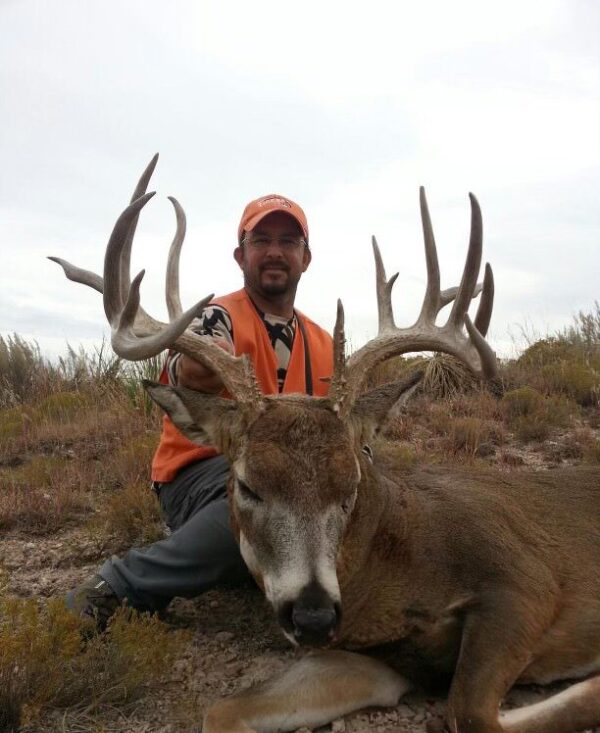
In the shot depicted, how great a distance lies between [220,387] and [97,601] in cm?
131

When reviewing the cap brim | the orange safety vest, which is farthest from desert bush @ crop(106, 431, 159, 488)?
the cap brim

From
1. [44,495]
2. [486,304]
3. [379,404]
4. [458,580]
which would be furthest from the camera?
[44,495]

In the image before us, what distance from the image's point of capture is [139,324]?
3955 mm

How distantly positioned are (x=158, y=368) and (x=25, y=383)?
124 inches

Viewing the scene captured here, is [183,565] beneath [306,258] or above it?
beneath

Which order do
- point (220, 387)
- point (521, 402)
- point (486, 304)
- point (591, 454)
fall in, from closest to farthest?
1. point (486, 304)
2. point (220, 387)
3. point (591, 454)
4. point (521, 402)

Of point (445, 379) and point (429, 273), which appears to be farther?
point (445, 379)

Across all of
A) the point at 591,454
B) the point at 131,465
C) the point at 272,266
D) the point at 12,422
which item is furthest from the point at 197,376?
the point at 12,422

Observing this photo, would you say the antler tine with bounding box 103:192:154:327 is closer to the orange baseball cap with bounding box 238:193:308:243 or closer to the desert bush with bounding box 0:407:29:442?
the orange baseball cap with bounding box 238:193:308:243

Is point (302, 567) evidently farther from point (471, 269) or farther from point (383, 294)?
point (383, 294)

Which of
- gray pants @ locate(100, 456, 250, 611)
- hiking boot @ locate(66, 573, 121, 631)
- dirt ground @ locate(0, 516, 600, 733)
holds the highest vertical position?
gray pants @ locate(100, 456, 250, 611)

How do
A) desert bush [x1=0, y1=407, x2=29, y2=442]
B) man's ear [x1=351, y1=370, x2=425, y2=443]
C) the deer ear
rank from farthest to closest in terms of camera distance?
1. desert bush [x1=0, y1=407, x2=29, y2=442]
2. man's ear [x1=351, y1=370, x2=425, y2=443]
3. the deer ear

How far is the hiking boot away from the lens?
3.91m

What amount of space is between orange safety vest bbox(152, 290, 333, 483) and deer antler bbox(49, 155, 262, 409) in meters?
0.80
